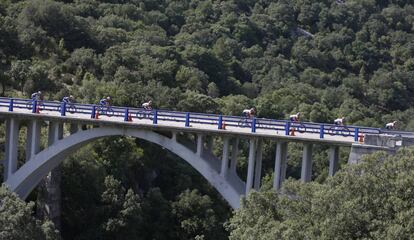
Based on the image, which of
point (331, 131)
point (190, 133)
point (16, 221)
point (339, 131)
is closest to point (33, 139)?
point (190, 133)

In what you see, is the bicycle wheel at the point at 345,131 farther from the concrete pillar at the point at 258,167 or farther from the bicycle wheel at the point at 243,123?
the bicycle wheel at the point at 243,123

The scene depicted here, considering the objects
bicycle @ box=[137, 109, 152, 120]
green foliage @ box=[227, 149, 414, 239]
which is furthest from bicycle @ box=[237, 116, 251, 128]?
green foliage @ box=[227, 149, 414, 239]

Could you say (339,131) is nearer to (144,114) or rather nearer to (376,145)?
(376,145)

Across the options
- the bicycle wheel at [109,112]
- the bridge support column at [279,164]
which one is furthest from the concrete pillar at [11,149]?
the bridge support column at [279,164]

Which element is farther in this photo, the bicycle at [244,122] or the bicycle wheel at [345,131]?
the bicycle at [244,122]

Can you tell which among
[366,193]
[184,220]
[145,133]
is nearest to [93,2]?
[184,220]

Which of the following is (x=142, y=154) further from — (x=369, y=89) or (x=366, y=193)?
(x=369, y=89)

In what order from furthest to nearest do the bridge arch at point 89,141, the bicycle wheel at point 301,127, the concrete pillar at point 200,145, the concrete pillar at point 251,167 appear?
the concrete pillar at point 200,145 < the bridge arch at point 89,141 < the bicycle wheel at point 301,127 < the concrete pillar at point 251,167
